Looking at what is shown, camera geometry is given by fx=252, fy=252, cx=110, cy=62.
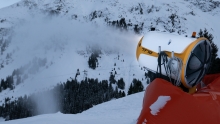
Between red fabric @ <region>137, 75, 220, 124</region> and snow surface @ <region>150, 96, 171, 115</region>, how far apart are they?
0.03m

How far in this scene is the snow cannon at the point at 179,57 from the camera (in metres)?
3.85

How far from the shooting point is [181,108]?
2926mm

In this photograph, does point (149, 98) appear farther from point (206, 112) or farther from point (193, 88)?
point (193, 88)

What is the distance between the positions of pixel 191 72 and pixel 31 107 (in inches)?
6321

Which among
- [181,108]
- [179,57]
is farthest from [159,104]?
[179,57]

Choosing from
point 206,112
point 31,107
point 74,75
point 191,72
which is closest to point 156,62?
point 191,72

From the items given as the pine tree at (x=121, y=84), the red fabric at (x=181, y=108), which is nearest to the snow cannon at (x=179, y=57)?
the red fabric at (x=181, y=108)

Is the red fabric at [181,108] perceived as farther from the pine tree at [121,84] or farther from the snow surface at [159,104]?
the pine tree at [121,84]

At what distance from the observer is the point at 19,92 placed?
640 ft

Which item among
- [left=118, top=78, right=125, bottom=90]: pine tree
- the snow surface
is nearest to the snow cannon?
the snow surface

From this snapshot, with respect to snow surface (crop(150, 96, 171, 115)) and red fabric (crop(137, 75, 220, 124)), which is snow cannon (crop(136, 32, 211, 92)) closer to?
red fabric (crop(137, 75, 220, 124))

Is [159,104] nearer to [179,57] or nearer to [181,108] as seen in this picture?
[181,108]

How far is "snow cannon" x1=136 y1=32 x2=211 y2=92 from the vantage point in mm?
3854

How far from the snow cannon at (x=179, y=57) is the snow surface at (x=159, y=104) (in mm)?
950
